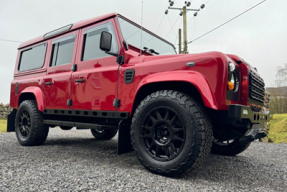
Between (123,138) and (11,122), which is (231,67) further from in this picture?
(11,122)

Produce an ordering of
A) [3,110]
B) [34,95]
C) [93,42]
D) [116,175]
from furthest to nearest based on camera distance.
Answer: [3,110], [34,95], [93,42], [116,175]

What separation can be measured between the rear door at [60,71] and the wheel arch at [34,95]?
0.52ft

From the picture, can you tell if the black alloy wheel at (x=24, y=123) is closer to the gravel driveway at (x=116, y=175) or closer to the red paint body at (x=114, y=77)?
the red paint body at (x=114, y=77)

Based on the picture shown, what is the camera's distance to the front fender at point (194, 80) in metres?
2.18

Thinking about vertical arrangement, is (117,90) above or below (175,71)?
below

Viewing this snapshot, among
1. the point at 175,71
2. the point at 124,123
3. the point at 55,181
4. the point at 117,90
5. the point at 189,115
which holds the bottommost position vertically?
the point at 55,181

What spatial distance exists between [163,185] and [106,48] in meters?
1.82

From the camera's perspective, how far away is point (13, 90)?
4.82 m

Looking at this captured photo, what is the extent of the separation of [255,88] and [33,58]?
4416 mm

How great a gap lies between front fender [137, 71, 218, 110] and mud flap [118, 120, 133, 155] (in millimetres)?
701

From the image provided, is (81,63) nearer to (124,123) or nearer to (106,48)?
(106,48)

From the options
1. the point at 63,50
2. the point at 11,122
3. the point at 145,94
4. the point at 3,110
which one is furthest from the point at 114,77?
the point at 3,110

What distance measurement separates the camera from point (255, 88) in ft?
8.87

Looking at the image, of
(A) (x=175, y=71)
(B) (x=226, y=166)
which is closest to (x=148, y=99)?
(A) (x=175, y=71)
